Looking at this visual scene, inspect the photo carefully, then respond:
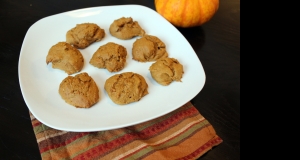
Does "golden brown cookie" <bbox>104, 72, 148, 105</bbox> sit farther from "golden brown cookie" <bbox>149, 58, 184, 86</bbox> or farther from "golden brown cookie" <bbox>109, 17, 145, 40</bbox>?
"golden brown cookie" <bbox>109, 17, 145, 40</bbox>

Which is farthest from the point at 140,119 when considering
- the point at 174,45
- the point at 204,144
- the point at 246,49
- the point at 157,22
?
the point at 246,49

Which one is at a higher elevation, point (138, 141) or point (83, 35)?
point (83, 35)

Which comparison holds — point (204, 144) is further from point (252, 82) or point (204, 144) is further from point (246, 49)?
point (246, 49)

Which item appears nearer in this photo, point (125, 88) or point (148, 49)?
point (125, 88)

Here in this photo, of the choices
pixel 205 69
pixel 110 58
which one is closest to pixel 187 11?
pixel 205 69

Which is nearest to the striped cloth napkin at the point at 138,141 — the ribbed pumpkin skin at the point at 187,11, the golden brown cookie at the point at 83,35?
the golden brown cookie at the point at 83,35

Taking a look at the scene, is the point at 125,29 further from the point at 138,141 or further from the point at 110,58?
the point at 138,141

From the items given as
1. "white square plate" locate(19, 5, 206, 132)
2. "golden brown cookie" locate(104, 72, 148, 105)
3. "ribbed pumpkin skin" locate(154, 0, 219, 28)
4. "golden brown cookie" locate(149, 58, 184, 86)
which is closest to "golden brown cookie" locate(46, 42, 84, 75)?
"white square plate" locate(19, 5, 206, 132)

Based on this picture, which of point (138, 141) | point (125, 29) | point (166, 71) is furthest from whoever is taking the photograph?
point (125, 29)
